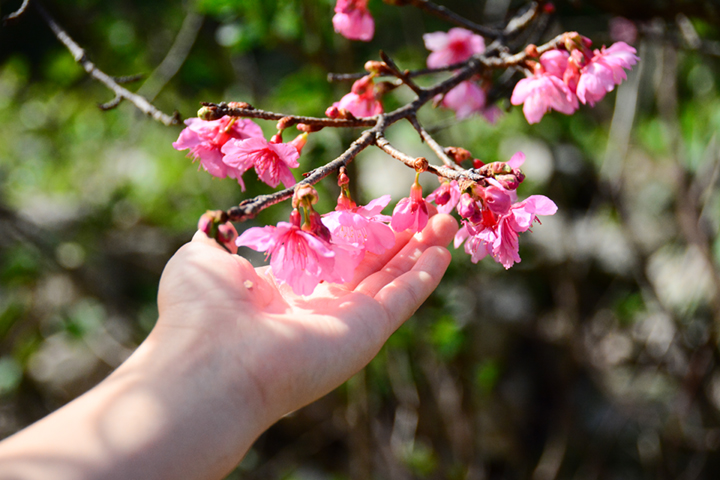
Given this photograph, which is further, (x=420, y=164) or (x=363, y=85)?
(x=363, y=85)

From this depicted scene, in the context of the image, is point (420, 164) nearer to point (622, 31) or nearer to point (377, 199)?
point (377, 199)

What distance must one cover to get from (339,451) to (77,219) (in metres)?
2.75

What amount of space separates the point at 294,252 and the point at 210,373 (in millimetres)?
294

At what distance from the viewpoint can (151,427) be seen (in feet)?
2.64

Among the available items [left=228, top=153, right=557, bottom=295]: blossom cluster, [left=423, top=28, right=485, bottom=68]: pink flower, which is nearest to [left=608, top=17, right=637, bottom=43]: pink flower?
[left=423, top=28, right=485, bottom=68]: pink flower

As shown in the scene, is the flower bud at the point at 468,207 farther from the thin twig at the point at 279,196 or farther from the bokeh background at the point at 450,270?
the bokeh background at the point at 450,270

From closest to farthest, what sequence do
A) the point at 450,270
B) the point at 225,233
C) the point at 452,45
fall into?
the point at 225,233, the point at 452,45, the point at 450,270

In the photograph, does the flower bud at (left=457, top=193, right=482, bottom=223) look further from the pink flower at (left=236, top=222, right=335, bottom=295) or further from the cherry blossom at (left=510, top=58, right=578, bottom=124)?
the cherry blossom at (left=510, top=58, right=578, bottom=124)

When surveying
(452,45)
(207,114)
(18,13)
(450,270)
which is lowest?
(450,270)

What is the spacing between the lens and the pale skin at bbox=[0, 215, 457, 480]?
0.77 meters

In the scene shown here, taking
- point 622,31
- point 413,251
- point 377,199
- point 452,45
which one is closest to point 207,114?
point 377,199

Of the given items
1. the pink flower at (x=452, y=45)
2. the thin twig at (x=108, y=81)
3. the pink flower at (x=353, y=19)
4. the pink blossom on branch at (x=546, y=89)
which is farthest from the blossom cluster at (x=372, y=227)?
the pink flower at (x=452, y=45)

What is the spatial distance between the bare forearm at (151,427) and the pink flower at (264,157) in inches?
14.9

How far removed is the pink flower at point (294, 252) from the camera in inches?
31.4
